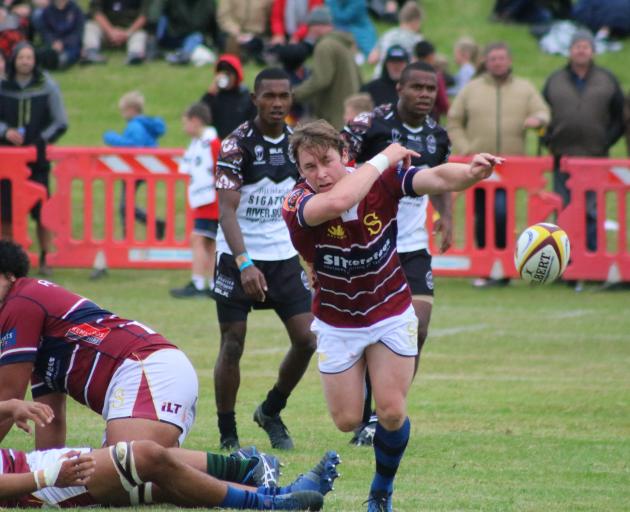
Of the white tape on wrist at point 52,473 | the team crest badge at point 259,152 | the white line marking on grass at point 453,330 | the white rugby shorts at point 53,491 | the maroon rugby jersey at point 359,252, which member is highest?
the team crest badge at point 259,152

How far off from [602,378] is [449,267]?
16.5 feet

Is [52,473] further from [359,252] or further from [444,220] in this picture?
[444,220]

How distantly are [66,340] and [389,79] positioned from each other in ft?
29.4

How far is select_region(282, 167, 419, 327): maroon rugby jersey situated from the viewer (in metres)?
6.90

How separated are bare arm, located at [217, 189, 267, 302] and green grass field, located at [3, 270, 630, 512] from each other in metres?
1.00

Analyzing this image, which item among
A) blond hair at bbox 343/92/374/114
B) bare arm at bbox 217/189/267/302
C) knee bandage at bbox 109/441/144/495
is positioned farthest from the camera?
blond hair at bbox 343/92/374/114

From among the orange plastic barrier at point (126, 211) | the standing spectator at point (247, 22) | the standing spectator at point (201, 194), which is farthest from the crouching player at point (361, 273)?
the standing spectator at point (247, 22)

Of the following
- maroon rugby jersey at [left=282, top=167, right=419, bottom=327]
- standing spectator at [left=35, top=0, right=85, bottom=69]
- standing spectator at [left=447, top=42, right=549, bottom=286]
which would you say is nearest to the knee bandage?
maroon rugby jersey at [left=282, top=167, right=419, bottom=327]

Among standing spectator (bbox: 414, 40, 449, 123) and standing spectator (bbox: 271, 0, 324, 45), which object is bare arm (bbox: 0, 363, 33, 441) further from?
standing spectator (bbox: 271, 0, 324, 45)

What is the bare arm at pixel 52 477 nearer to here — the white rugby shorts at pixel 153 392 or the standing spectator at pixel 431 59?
the white rugby shorts at pixel 153 392

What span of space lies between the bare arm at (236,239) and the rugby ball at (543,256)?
1.49 metres

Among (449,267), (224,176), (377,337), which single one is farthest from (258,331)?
(377,337)

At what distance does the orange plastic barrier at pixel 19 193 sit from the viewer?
15898 millimetres

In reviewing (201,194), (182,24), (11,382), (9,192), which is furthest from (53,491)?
(182,24)
